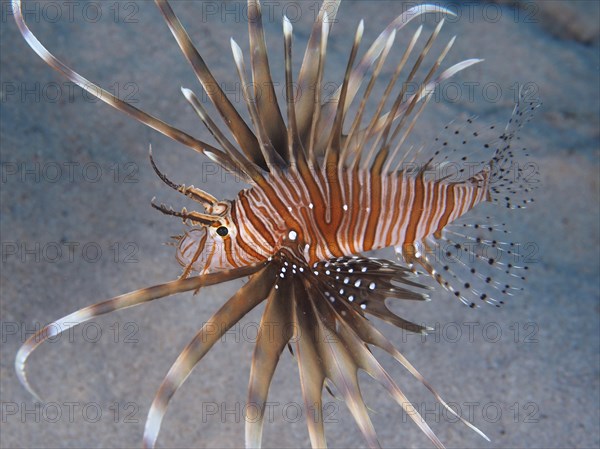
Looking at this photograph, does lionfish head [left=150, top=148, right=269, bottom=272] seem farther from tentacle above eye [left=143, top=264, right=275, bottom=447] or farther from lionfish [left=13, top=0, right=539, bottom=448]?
tentacle above eye [left=143, top=264, right=275, bottom=447]

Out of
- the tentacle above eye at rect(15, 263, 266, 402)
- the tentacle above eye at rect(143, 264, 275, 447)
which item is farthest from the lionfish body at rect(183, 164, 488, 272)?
the tentacle above eye at rect(15, 263, 266, 402)

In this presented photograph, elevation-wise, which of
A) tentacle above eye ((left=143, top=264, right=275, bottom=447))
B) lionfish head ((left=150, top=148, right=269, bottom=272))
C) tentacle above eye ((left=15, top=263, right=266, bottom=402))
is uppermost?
lionfish head ((left=150, top=148, right=269, bottom=272))

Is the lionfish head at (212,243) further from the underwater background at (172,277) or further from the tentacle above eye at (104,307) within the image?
the underwater background at (172,277)

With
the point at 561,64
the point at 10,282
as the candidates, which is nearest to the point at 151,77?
the point at 10,282

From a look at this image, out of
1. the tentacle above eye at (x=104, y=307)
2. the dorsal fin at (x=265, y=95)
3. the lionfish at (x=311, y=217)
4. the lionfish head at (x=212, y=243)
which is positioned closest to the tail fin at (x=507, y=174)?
the lionfish at (x=311, y=217)

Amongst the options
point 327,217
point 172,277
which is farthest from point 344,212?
point 172,277

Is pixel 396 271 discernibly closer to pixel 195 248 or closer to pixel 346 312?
pixel 346 312
